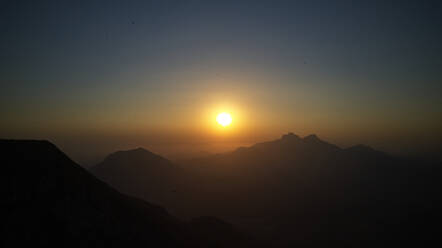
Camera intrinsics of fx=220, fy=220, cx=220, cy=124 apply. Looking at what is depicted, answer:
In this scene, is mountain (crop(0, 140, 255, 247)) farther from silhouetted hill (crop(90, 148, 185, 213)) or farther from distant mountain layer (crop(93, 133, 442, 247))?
silhouetted hill (crop(90, 148, 185, 213))

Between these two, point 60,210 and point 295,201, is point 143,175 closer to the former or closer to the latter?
point 295,201

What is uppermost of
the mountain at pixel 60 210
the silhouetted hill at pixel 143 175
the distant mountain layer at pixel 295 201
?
the mountain at pixel 60 210

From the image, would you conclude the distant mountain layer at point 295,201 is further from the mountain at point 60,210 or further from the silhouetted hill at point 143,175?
the mountain at point 60,210

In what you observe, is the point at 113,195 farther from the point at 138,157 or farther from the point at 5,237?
the point at 138,157

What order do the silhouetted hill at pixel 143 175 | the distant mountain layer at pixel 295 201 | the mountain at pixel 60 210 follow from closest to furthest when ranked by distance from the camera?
the mountain at pixel 60 210 → the distant mountain layer at pixel 295 201 → the silhouetted hill at pixel 143 175

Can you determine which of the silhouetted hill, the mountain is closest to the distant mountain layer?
the silhouetted hill

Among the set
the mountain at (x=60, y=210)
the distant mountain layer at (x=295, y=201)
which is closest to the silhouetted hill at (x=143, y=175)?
the distant mountain layer at (x=295, y=201)

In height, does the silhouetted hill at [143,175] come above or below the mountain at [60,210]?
below
